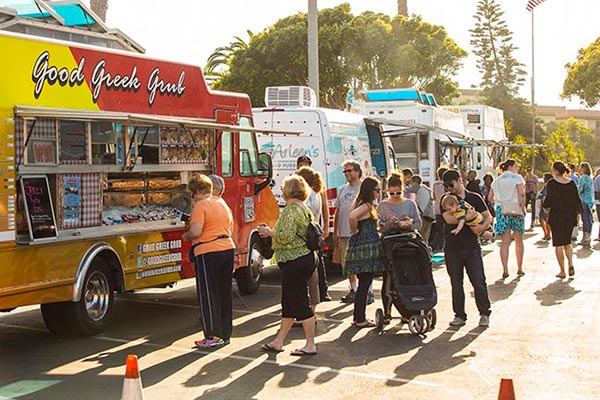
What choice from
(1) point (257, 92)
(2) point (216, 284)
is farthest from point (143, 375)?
(1) point (257, 92)

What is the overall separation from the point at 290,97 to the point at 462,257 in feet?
20.5

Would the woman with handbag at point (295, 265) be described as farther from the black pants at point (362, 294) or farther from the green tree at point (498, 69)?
the green tree at point (498, 69)

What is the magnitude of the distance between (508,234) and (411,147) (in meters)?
7.31

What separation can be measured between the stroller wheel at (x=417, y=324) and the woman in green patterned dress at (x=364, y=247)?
0.61 metres

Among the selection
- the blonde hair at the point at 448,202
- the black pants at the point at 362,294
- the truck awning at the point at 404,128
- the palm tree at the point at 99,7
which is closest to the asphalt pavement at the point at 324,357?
the black pants at the point at 362,294

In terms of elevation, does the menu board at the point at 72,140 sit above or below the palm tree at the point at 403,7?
below

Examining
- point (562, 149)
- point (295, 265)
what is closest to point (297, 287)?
point (295, 265)

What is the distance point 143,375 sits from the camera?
8.09 m

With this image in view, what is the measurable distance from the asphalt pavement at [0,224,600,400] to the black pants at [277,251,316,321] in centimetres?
43

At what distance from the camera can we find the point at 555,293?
12.9 metres

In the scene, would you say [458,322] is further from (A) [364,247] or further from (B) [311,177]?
(B) [311,177]

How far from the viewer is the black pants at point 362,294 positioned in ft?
33.2

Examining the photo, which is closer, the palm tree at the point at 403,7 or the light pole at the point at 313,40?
the light pole at the point at 313,40

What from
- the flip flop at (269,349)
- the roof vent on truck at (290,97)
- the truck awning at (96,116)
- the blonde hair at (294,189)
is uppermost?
the roof vent on truck at (290,97)
